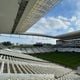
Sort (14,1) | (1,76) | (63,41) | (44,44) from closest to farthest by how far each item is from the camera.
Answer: (1,76) → (14,1) → (44,44) → (63,41)

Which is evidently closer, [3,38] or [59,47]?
[3,38]

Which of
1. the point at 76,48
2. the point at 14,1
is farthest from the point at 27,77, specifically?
the point at 76,48

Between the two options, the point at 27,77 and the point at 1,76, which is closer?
the point at 1,76

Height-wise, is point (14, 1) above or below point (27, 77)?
above

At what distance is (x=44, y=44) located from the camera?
49.8 meters

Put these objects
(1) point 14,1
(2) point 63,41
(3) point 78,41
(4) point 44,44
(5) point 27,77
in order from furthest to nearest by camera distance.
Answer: (2) point 63,41 < (4) point 44,44 < (3) point 78,41 < (1) point 14,1 < (5) point 27,77

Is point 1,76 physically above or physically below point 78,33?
below

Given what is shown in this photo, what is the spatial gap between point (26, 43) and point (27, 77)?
4160 centimetres

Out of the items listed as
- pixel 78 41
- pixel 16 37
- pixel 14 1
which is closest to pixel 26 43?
pixel 16 37

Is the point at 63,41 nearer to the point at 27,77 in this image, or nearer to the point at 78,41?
the point at 78,41

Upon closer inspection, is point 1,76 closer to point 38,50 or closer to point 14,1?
point 14,1

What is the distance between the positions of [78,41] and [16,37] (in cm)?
1321

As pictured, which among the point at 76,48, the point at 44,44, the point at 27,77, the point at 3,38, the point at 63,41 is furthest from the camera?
the point at 63,41

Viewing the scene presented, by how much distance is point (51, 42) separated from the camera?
5284 cm
